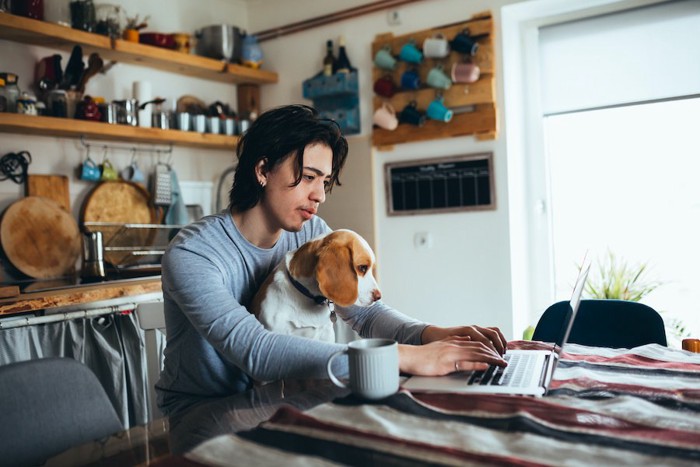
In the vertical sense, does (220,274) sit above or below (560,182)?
below

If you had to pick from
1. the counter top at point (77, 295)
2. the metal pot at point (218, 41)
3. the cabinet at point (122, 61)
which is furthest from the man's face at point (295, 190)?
the metal pot at point (218, 41)

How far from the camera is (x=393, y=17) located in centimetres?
344

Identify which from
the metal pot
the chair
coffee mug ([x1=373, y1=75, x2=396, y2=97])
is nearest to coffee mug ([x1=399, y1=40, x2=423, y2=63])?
coffee mug ([x1=373, y1=75, x2=396, y2=97])

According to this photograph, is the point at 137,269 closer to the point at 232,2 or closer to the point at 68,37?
the point at 68,37

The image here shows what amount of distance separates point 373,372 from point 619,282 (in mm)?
2362

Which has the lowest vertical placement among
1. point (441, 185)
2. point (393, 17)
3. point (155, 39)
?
point (441, 185)

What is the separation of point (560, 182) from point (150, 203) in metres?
2.19

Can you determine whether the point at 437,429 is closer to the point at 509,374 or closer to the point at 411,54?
the point at 509,374

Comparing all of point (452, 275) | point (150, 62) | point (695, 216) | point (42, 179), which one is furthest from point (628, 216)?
point (42, 179)

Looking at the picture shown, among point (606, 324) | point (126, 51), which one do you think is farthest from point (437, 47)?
point (606, 324)

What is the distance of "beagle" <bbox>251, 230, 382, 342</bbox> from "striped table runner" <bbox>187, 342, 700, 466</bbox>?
41cm

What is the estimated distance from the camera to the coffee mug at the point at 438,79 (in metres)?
3.20

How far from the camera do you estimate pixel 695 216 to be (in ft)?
9.62

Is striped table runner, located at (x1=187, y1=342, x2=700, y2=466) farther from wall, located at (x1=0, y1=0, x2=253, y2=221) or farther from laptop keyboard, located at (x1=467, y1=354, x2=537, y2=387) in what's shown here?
wall, located at (x1=0, y1=0, x2=253, y2=221)
